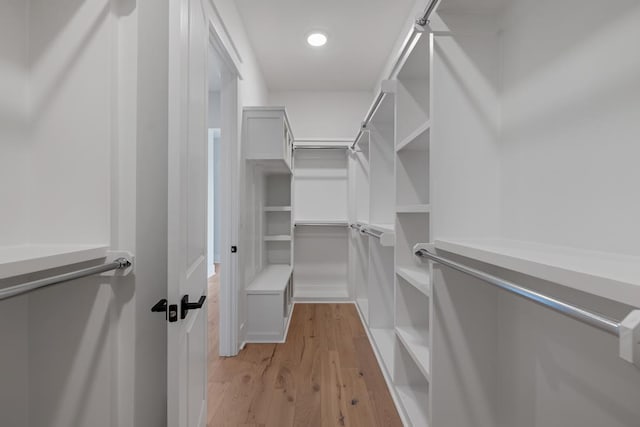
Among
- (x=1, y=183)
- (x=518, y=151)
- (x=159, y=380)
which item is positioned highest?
(x=518, y=151)

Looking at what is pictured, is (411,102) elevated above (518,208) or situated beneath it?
elevated above

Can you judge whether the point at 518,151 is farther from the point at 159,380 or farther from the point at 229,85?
the point at 229,85

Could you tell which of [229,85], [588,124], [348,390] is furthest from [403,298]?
[229,85]

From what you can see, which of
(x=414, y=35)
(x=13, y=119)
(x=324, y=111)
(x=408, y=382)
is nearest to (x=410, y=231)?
(x=408, y=382)

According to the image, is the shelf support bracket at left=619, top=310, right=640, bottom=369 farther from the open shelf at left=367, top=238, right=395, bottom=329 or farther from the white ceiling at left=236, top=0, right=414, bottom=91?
the white ceiling at left=236, top=0, right=414, bottom=91

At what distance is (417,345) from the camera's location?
1.48m

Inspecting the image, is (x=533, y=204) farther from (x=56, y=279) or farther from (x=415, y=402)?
(x=56, y=279)

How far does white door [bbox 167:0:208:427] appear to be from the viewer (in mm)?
907

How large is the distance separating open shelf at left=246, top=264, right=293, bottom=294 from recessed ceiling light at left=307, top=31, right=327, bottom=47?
2.28m

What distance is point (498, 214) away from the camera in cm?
119

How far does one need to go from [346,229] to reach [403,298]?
6.98 ft

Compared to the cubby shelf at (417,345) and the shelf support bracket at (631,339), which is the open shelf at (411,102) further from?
the shelf support bracket at (631,339)

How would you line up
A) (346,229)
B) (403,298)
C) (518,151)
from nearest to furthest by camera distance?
(518,151) < (403,298) < (346,229)

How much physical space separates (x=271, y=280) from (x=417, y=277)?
1687 mm
